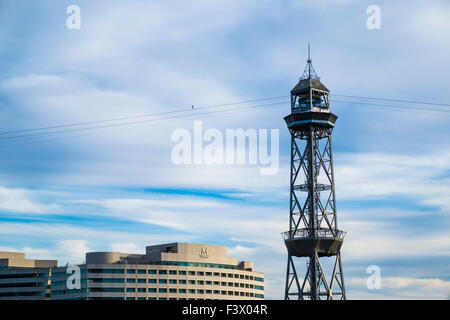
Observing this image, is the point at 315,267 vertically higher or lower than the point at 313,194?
lower

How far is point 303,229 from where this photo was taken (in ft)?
490

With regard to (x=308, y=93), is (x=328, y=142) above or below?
below
